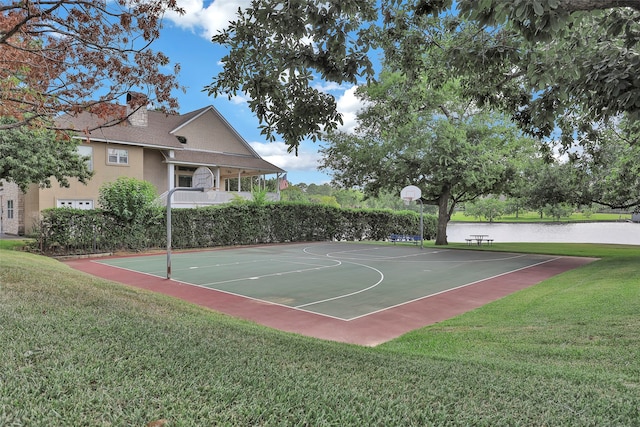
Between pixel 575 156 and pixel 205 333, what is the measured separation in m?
11.6

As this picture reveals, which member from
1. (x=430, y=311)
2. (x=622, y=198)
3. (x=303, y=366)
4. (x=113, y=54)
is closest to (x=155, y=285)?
(x=113, y=54)

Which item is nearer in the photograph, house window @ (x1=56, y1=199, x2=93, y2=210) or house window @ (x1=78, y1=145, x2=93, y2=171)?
house window @ (x1=56, y1=199, x2=93, y2=210)

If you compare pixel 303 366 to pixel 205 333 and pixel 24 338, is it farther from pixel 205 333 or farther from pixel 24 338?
pixel 24 338

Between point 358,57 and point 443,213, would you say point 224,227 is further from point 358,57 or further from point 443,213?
point 358,57

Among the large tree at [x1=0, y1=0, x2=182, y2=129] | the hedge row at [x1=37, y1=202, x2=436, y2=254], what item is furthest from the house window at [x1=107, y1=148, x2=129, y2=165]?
the large tree at [x1=0, y1=0, x2=182, y2=129]

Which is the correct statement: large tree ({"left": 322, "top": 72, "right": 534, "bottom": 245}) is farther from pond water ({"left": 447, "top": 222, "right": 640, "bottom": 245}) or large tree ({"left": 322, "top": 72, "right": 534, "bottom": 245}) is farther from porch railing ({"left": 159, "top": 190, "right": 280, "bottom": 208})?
pond water ({"left": 447, "top": 222, "right": 640, "bottom": 245})

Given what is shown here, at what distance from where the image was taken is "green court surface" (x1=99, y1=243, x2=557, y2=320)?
10.7 m

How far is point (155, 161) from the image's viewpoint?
30688 millimetres

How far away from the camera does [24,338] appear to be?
384 cm

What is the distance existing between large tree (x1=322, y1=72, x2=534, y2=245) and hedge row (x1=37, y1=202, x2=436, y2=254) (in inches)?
183

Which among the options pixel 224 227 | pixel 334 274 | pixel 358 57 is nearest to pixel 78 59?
pixel 358 57

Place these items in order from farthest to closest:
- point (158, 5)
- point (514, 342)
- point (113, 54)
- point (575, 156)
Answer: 1. point (575, 156)
2. point (113, 54)
3. point (158, 5)
4. point (514, 342)

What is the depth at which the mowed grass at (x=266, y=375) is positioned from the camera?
271cm

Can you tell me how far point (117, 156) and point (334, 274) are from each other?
2036cm
